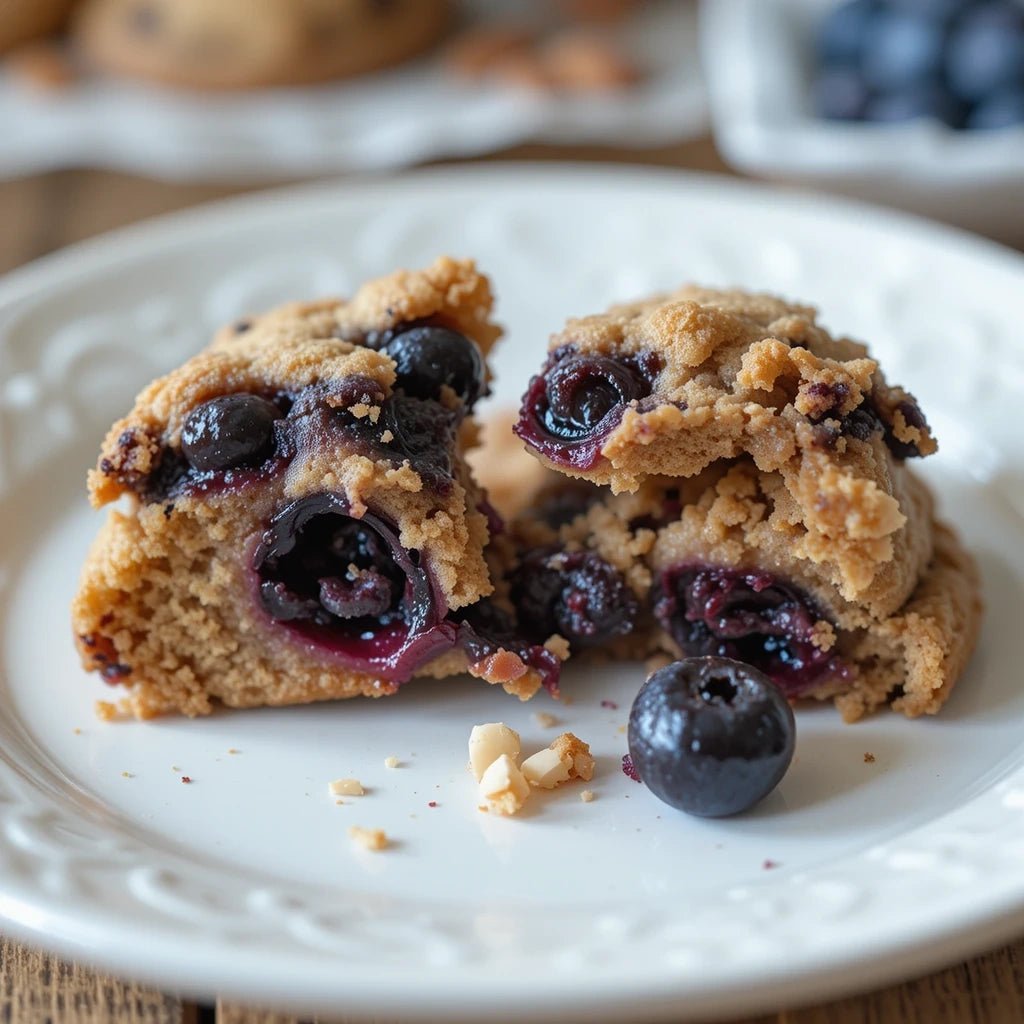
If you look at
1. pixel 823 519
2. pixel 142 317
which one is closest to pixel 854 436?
pixel 823 519

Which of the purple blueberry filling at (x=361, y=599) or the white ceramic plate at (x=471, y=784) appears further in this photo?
the purple blueberry filling at (x=361, y=599)

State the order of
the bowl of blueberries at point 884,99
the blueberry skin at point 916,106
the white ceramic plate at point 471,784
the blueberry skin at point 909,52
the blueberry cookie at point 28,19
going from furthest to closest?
the blueberry cookie at point 28,19 < the blueberry skin at point 909,52 < the blueberry skin at point 916,106 < the bowl of blueberries at point 884,99 < the white ceramic plate at point 471,784

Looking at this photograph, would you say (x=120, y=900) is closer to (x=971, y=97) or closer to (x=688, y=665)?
(x=688, y=665)

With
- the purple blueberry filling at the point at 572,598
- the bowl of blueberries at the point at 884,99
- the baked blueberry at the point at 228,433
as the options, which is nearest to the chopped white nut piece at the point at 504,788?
the purple blueberry filling at the point at 572,598

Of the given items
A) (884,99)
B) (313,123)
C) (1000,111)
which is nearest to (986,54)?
(1000,111)

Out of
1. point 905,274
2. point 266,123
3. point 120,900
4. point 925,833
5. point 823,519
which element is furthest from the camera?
point 266,123

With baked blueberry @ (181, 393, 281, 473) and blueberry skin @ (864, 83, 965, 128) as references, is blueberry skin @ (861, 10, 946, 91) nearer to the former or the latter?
blueberry skin @ (864, 83, 965, 128)

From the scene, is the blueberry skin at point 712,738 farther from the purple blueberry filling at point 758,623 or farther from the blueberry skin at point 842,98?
the blueberry skin at point 842,98
